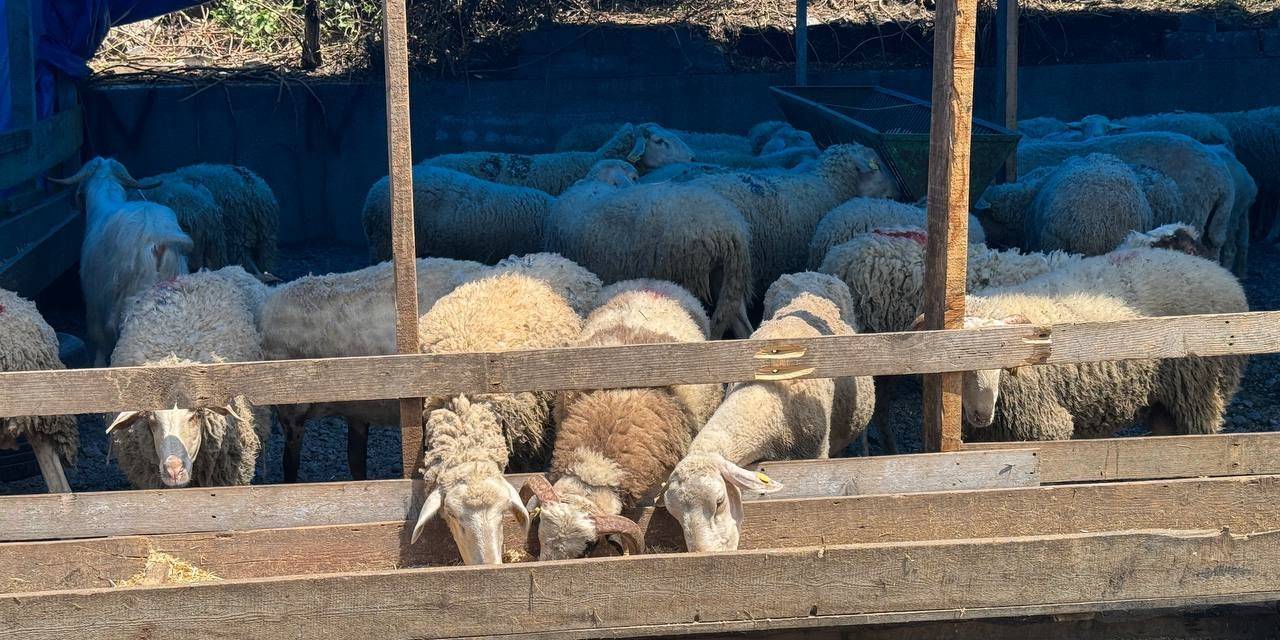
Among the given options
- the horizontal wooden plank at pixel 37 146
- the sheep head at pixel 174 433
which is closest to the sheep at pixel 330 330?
the sheep head at pixel 174 433

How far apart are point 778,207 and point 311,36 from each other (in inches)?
329

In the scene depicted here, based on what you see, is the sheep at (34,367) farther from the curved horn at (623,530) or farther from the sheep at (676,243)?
the sheep at (676,243)

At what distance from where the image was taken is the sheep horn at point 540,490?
4246mm

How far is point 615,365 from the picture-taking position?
160 inches

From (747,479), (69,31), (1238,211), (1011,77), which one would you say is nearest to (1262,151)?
(1238,211)

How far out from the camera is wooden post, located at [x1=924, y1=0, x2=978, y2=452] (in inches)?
159

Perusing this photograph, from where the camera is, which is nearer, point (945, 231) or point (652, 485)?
point (945, 231)

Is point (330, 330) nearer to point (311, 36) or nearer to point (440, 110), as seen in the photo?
point (440, 110)

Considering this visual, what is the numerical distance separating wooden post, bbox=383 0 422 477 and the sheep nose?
3.54 feet

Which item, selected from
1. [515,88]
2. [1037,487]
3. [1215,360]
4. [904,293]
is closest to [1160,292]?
[1215,360]

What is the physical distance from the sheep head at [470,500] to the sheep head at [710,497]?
56 cm

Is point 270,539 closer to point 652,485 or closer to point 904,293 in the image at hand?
point 652,485

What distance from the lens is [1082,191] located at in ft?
26.3

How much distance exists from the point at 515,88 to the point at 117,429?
9.90 metres
